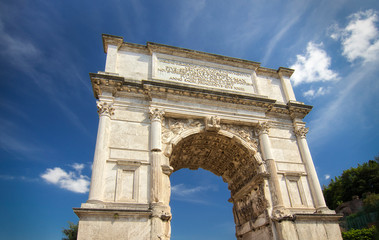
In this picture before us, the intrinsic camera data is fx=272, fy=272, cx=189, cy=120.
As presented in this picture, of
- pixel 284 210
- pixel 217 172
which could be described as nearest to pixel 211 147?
pixel 217 172

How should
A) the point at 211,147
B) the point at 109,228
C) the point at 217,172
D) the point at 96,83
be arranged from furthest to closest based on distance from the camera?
the point at 217,172 → the point at 211,147 → the point at 96,83 → the point at 109,228

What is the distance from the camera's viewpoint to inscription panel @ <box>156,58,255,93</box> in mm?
12961

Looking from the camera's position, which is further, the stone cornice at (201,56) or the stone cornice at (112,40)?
the stone cornice at (201,56)

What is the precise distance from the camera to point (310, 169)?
1217cm

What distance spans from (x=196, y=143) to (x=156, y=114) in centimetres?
265

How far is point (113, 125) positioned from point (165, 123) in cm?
216

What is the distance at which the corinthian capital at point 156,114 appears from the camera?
11.2 m

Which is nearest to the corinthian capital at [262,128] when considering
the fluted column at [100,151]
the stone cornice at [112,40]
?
the fluted column at [100,151]

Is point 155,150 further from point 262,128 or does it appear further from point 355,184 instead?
point 355,184

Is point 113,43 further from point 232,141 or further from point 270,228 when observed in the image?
point 270,228

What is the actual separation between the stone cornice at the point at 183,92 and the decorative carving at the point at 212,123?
100 cm

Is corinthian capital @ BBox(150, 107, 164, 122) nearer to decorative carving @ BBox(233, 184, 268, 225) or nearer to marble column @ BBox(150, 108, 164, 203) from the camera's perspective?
marble column @ BBox(150, 108, 164, 203)

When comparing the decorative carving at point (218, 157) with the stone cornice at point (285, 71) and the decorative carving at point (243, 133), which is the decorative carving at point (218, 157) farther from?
the stone cornice at point (285, 71)

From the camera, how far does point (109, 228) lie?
8.52 metres
